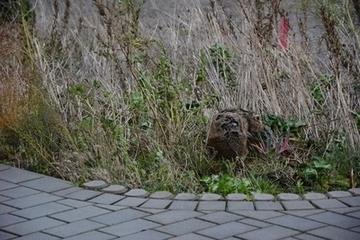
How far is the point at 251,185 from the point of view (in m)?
5.29

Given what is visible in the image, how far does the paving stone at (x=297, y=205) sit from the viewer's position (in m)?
4.83

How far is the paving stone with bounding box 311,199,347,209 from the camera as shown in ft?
15.9

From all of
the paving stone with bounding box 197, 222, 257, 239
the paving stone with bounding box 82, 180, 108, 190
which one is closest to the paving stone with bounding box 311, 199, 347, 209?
the paving stone with bounding box 197, 222, 257, 239

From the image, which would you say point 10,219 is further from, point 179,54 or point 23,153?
point 179,54

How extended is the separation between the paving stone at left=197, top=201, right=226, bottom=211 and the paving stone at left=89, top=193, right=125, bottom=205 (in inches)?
22.9

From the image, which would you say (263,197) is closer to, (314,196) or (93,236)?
(314,196)

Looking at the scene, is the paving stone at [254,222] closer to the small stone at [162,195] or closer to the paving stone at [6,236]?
the small stone at [162,195]

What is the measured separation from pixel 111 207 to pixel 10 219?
0.66 metres

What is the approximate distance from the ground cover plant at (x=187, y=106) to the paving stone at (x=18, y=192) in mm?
342

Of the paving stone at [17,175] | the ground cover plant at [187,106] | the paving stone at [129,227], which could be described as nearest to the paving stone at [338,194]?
the ground cover plant at [187,106]

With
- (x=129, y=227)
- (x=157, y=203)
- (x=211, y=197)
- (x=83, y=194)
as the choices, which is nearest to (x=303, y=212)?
(x=211, y=197)

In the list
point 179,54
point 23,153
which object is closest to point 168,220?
point 23,153

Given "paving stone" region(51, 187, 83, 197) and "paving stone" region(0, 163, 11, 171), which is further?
"paving stone" region(0, 163, 11, 171)

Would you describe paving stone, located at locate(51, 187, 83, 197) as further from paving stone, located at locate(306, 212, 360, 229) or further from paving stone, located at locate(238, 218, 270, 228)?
paving stone, located at locate(306, 212, 360, 229)
